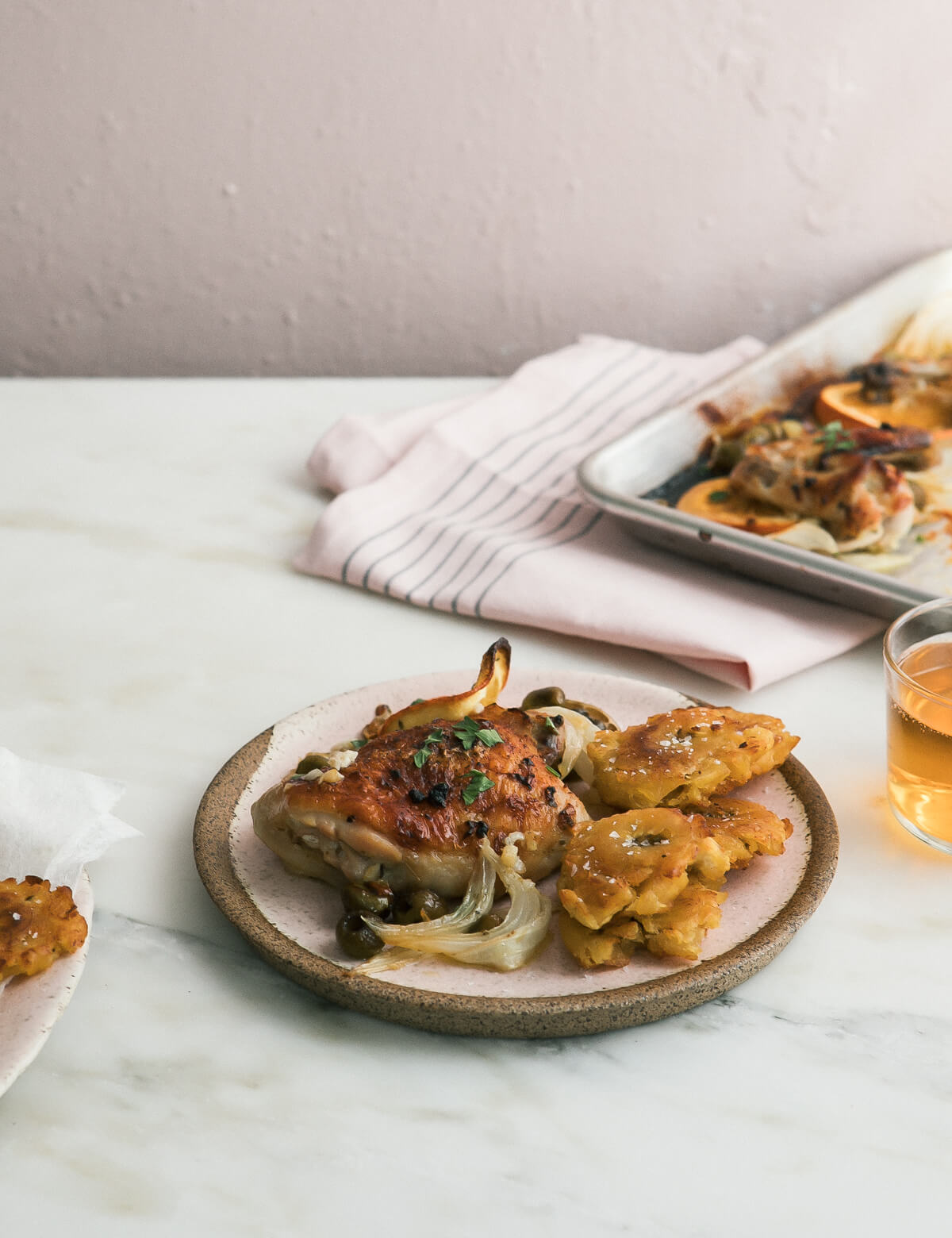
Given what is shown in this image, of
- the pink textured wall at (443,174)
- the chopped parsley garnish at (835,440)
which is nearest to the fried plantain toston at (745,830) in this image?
the chopped parsley garnish at (835,440)

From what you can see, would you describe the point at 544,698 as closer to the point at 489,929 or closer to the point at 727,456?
the point at 489,929

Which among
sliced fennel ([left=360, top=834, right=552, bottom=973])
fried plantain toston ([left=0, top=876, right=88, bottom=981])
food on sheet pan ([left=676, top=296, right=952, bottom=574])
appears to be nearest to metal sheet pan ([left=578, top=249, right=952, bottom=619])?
food on sheet pan ([left=676, top=296, right=952, bottom=574])

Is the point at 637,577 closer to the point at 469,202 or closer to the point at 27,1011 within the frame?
the point at 27,1011

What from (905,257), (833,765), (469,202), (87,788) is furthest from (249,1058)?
(905,257)

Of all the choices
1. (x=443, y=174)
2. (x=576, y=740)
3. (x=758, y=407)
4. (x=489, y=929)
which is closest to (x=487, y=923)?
(x=489, y=929)

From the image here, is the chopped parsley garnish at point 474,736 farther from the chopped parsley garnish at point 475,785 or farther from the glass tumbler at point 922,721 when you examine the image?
the glass tumbler at point 922,721
